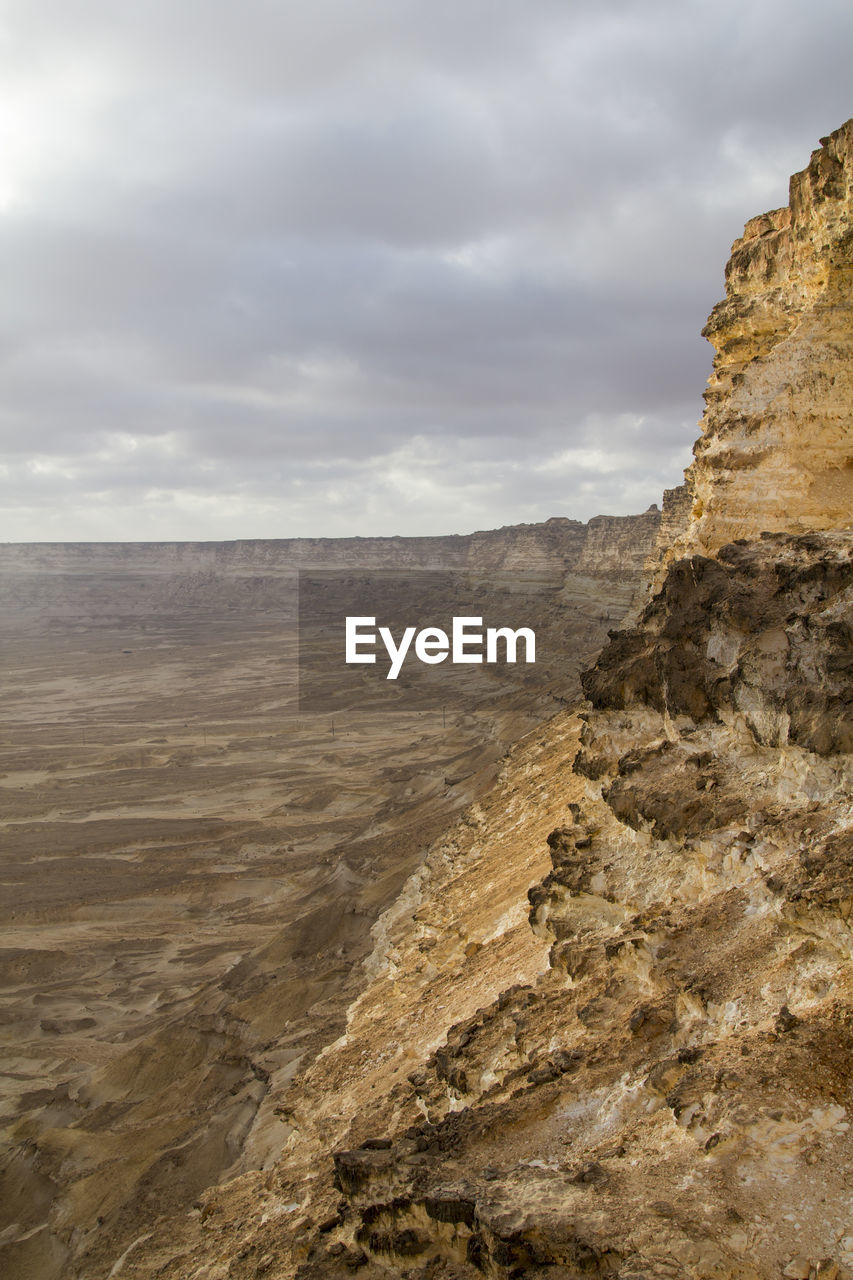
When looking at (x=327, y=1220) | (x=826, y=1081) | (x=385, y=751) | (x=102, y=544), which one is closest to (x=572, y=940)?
(x=327, y=1220)

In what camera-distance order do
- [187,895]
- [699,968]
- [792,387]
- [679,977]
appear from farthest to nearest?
[187,895], [792,387], [679,977], [699,968]

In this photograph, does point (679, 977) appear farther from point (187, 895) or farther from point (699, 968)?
point (187, 895)

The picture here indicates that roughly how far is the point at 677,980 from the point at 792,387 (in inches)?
334

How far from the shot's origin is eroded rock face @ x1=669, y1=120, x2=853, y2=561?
10969mm

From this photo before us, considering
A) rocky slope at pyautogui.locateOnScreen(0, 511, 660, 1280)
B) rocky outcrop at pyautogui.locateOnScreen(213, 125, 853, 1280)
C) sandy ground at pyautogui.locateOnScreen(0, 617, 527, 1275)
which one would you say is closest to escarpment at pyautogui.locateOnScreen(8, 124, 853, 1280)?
rocky outcrop at pyautogui.locateOnScreen(213, 125, 853, 1280)

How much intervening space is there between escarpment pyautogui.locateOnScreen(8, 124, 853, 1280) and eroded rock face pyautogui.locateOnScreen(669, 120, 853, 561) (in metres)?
0.04

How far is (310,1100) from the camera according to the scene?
398 inches

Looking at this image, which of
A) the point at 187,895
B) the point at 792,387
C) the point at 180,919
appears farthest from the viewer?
the point at 187,895

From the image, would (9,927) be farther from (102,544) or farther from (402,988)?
(102,544)

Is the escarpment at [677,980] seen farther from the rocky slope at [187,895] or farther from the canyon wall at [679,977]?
the rocky slope at [187,895]

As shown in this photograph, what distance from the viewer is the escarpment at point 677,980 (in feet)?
14.2

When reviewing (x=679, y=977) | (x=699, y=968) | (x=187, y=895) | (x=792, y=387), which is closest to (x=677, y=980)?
(x=679, y=977)

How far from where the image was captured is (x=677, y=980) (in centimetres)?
615

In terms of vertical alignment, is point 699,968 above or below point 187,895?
above
